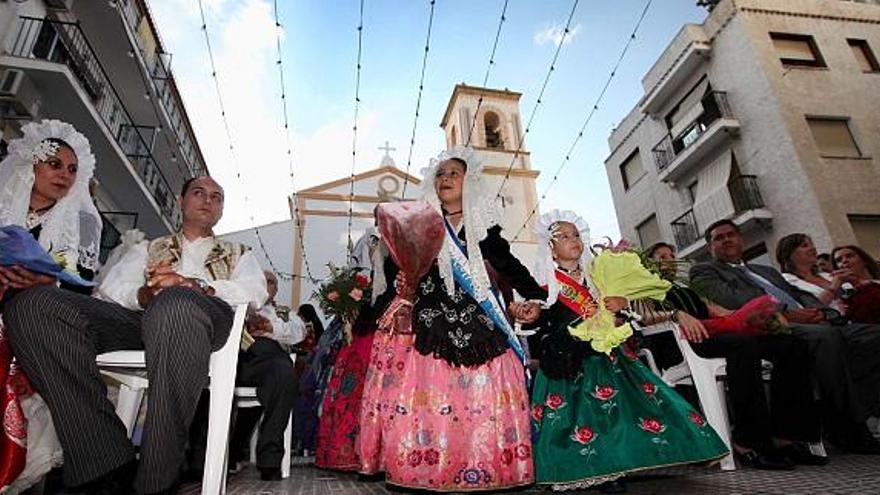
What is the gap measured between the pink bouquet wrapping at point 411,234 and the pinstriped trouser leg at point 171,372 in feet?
2.58

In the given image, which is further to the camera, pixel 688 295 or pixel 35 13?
pixel 35 13

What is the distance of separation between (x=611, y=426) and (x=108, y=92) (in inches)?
505

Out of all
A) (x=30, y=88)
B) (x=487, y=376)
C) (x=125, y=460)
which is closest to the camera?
(x=125, y=460)

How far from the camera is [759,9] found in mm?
11445

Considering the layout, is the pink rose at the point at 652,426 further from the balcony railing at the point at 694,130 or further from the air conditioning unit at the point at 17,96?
the balcony railing at the point at 694,130

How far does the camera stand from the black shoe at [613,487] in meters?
1.89

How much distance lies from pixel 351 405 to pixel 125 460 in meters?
1.59

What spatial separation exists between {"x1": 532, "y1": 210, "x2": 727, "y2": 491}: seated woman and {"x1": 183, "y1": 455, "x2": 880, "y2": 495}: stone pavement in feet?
0.61

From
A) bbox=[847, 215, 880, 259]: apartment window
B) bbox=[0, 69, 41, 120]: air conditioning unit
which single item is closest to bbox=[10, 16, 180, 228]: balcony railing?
bbox=[0, 69, 41, 120]: air conditioning unit

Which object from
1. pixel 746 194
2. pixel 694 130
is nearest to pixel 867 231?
pixel 746 194

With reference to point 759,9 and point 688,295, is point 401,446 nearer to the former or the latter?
point 688,295

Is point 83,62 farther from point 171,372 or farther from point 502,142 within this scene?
point 502,142

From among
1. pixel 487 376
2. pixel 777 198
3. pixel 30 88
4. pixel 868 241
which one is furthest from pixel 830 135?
pixel 30 88

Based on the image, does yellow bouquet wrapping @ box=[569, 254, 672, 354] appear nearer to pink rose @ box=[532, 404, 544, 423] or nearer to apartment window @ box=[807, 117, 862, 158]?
pink rose @ box=[532, 404, 544, 423]
